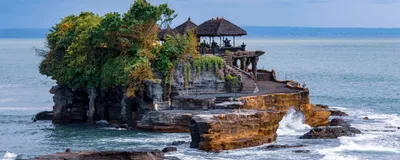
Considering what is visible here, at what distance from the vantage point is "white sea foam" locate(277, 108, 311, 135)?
2224 inches

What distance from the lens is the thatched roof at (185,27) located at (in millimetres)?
66381

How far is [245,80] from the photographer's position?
203 feet

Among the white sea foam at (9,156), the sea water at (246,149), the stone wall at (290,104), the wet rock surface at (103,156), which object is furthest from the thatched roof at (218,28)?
the wet rock surface at (103,156)

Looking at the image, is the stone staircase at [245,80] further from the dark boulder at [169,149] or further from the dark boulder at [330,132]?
the dark boulder at [169,149]

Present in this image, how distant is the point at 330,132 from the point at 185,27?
17547 millimetres

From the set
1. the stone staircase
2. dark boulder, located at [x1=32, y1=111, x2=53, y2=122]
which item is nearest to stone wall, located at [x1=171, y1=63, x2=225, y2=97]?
the stone staircase

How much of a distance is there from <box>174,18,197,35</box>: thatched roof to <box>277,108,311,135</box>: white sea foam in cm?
1152

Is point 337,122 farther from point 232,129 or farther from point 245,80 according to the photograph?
point 232,129

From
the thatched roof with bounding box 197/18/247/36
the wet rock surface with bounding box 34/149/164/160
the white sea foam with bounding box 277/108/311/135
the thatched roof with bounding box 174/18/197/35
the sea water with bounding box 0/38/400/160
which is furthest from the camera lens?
the thatched roof with bounding box 174/18/197/35

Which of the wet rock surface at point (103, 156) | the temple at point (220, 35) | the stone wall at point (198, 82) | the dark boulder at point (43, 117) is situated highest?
the temple at point (220, 35)

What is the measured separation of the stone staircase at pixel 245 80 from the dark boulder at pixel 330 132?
669 cm

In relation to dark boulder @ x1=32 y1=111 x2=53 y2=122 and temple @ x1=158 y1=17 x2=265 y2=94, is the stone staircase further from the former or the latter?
dark boulder @ x1=32 y1=111 x2=53 y2=122

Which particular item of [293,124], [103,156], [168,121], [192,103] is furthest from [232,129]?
[103,156]

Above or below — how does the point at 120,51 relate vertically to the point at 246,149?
above
